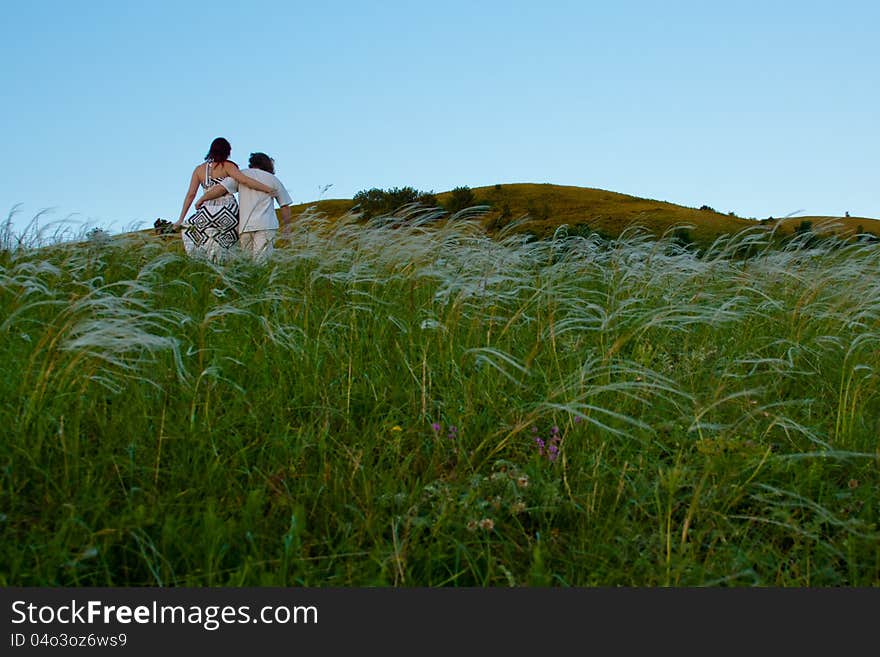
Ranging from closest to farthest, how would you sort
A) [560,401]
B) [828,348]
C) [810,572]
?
[810,572] < [560,401] < [828,348]

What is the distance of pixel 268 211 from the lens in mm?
9578

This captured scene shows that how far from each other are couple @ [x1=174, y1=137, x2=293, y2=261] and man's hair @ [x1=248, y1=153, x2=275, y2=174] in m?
0.10

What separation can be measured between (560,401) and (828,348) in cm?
209

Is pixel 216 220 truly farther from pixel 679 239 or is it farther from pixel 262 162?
pixel 679 239

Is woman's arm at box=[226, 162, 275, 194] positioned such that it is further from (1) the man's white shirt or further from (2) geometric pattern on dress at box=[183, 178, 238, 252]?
(2) geometric pattern on dress at box=[183, 178, 238, 252]

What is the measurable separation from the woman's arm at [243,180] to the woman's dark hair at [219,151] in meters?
0.14

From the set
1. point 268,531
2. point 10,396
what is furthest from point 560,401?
point 10,396

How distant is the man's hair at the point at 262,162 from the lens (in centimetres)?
960

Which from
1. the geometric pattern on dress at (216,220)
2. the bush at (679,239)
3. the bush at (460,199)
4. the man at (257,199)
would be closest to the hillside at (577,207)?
the bush at (460,199)

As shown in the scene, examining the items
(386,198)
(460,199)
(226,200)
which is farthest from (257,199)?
(460,199)

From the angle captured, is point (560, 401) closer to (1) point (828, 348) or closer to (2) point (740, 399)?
(2) point (740, 399)

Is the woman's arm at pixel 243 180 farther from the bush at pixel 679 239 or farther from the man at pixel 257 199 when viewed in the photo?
the bush at pixel 679 239

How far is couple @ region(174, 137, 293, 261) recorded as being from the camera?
926 centimetres

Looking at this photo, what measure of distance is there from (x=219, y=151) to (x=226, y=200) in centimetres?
65
